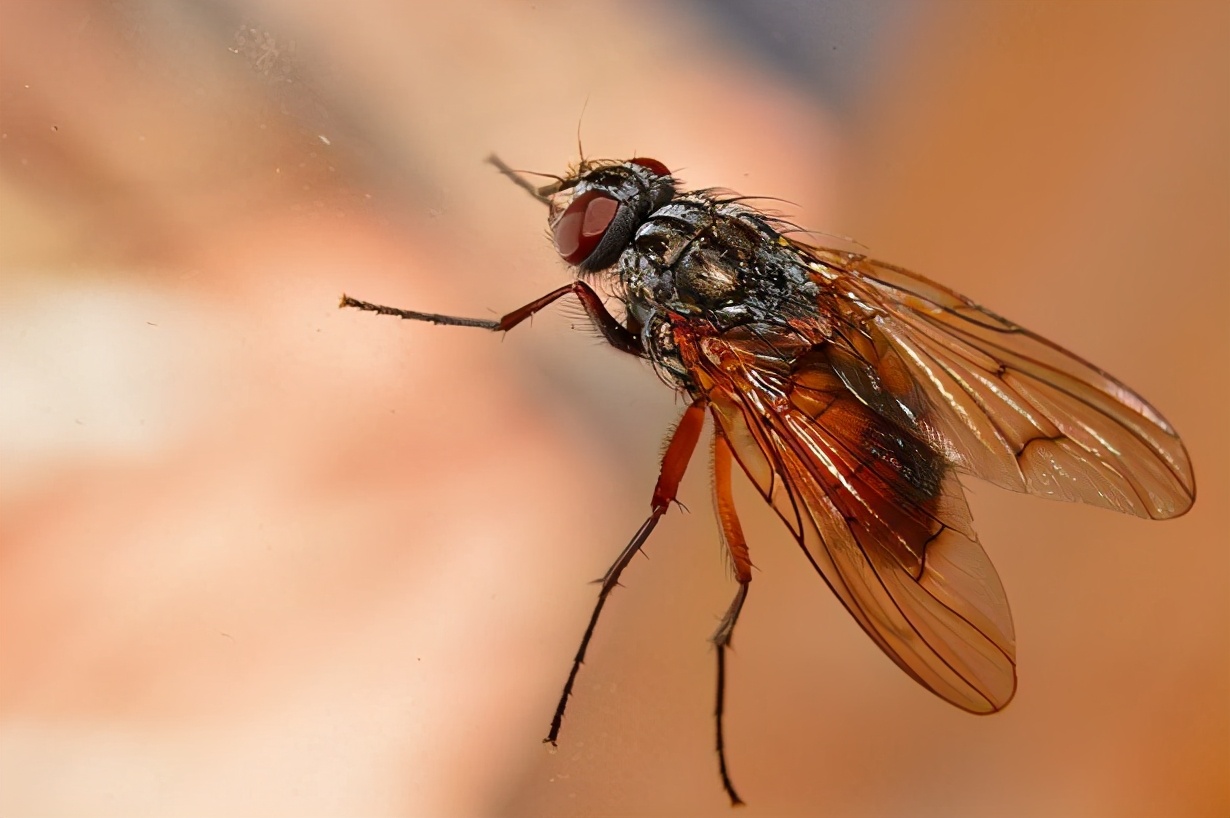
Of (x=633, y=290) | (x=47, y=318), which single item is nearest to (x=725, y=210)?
(x=633, y=290)

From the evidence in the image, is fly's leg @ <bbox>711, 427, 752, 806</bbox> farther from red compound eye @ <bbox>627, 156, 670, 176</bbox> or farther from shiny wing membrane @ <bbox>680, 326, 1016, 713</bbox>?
red compound eye @ <bbox>627, 156, 670, 176</bbox>

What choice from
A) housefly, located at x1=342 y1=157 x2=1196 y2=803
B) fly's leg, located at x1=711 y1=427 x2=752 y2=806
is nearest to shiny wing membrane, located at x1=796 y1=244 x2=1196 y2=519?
housefly, located at x1=342 y1=157 x2=1196 y2=803

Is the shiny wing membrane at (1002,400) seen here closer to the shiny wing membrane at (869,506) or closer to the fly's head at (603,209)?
the shiny wing membrane at (869,506)

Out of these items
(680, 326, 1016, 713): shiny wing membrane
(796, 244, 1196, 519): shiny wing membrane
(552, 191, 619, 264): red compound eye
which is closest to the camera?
(680, 326, 1016, 713): shiny wing membrane

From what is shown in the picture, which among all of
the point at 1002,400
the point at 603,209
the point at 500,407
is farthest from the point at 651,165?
the point at 1002,400

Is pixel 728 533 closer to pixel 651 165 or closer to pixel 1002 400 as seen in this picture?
pixel 1002 400

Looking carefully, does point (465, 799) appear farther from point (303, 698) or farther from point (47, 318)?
point (47, 318)

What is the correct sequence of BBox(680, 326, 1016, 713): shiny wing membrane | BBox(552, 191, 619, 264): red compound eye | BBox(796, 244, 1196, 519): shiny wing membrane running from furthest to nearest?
BBox(552, 191, 619, 264): red compound eye, BBox(796, 244, 1196, 519): shiny wing membrane, BBox(680, 326, 1016, 713): shiny wing membrane

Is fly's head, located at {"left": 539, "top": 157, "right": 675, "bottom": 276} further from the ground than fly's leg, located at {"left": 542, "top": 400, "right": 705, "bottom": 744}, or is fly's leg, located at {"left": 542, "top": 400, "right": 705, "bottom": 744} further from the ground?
fly's head, located at {"left": 539, "top": 157, "right": 675, "bottom": 276}
